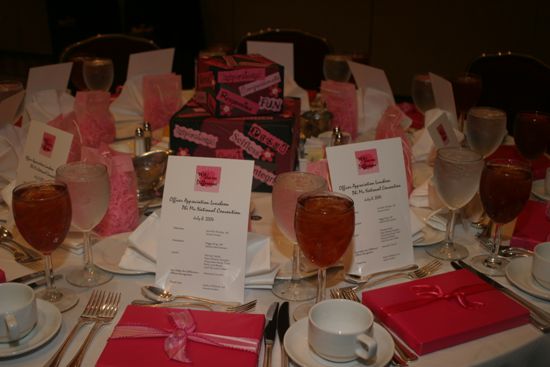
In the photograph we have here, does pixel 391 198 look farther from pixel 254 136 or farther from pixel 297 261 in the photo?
pixel 254 136

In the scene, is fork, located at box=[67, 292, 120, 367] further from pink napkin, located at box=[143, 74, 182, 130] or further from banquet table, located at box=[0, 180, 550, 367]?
pink napkin, located at box=[143, 74, 182, 130]

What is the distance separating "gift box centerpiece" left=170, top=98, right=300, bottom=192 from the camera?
5.12 feet

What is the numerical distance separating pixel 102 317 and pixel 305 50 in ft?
8.28

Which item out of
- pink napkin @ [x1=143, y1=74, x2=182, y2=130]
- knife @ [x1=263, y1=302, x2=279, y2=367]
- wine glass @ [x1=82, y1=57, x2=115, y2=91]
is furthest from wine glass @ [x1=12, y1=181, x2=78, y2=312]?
wine glass @ [x1=82, y1=57, x2=115, y2=91]

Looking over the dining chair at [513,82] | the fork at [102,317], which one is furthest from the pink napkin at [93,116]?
the dining chair at [513,82]

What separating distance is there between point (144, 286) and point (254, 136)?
58 centimetres

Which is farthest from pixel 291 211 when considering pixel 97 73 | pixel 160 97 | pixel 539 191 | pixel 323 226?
pixel 97 73

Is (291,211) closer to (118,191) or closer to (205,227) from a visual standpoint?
(205,227)

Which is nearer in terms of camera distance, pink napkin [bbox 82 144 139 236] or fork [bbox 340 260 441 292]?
fork [bbox 340 260 441 292]

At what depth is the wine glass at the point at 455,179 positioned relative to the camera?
1203 millimetres

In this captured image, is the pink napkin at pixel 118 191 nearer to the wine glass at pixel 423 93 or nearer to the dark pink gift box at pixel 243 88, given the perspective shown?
the dark pink gift box at pixel 243 88

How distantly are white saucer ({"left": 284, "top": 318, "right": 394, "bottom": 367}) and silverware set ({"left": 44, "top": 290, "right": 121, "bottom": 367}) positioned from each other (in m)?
0.32

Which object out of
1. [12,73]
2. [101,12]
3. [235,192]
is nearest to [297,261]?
[235,192]

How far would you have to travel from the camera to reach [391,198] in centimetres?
120
